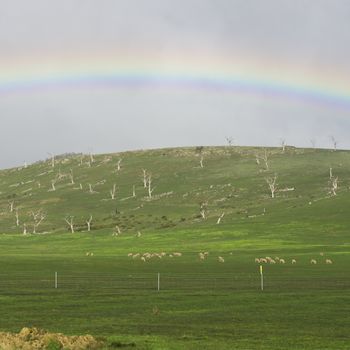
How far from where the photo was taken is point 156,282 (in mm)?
61656

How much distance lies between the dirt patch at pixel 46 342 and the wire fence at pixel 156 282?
23.9 metres

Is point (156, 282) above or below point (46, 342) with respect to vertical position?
below

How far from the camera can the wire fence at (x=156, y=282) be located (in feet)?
178

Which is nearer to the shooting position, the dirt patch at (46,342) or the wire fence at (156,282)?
the dirt patch at (46,342)

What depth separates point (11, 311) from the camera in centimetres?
Answer: 4116

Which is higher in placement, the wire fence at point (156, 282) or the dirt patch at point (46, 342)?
the dirt patch at point (46, 342)

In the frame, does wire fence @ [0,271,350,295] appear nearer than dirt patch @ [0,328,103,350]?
No

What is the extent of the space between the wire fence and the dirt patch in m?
23.9

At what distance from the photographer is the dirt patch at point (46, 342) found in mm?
26625

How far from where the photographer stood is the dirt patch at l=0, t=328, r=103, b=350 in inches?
1048

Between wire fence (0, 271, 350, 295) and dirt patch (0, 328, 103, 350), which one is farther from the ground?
dirt patch (0, 328, 103, 350)

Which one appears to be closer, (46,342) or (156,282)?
(46,342)

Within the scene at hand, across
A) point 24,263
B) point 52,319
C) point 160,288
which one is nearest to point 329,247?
point 24,263

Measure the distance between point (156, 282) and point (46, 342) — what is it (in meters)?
35.0
